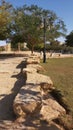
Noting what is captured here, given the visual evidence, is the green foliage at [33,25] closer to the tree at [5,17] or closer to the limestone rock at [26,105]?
the tree at [5,17]

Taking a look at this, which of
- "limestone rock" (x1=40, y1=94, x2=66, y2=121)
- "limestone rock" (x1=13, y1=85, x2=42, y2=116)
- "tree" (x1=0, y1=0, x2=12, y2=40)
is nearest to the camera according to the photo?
"limestone rock" (x1=13, y1=85, x2=42, y2=116)

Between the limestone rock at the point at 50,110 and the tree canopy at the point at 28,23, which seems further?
the tree canopy at the point at 28,23

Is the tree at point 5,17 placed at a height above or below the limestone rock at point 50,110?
above

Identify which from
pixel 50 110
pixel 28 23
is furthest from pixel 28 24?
pixel 50 110

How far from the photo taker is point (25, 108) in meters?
7.07

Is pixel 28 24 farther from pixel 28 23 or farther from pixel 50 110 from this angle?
pixel 50 110

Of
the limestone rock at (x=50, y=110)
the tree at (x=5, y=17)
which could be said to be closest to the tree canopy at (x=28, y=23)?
the tree at (x=5, y=17)

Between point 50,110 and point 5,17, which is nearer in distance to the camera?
point 50,110

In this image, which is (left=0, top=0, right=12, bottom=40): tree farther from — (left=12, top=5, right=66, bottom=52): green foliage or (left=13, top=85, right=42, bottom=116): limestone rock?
(left=13, top=85, right=42, bottom=116): limestone rock

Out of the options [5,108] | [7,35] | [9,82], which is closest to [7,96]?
[5,108]

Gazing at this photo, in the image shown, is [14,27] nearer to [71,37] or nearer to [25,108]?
[25,108]

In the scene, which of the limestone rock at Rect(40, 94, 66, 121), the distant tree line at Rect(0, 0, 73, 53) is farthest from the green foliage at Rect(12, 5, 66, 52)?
the limestone rock at Rect(40, 94, 66, 121)

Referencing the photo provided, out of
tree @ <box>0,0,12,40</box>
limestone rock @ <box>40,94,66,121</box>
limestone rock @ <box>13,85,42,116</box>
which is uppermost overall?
tree @ <box>0,0,12,40</box>

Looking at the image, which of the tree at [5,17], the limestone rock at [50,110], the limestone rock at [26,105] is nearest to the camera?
the limestone rock at [26,105]
